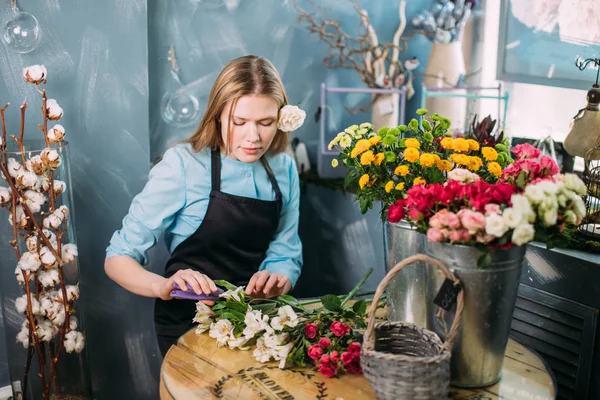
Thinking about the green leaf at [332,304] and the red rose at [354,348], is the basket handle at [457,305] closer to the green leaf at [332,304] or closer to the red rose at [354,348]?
the red rose at [354,348]

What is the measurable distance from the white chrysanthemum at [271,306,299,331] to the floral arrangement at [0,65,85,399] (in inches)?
31.5

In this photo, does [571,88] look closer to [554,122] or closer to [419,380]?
[554,122]

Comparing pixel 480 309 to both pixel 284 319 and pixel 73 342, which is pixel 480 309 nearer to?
pixel 284 319

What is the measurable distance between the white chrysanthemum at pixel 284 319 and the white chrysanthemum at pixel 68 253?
79 centimetres

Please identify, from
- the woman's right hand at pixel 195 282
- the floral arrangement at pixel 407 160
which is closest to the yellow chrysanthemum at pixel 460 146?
the floral arrangement at pixel 407 160

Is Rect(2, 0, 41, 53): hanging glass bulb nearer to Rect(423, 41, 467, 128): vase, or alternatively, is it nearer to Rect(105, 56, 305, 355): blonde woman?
Rect(105, 56, 305, 355): blonde woman

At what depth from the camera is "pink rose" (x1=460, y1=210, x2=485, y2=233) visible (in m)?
1.22

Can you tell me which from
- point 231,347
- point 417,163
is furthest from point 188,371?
point 417,163

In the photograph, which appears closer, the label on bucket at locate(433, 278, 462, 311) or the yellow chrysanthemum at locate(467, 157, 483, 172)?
the label on bucket at locate(433, 278, 462, 311)

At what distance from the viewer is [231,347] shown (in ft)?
5.21

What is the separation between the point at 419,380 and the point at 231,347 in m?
0.53

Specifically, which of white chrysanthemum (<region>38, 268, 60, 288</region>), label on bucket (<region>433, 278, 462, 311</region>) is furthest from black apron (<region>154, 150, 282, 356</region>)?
label on bucket (<region>433, 278, 462, 311</region>)

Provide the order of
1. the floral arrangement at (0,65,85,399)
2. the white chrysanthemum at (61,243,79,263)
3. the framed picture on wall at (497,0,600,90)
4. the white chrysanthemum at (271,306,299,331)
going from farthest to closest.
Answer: the framed picture on wall at (497,0,600,90)
the white chrysanthemum at (61,243,79,263)
the floral arrangement at (0,65,85,399)
the white chrysanthemum at (271,306,299,331)

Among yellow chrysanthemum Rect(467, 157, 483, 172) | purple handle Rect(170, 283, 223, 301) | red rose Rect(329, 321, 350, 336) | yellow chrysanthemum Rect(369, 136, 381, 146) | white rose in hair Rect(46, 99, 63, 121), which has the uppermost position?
white rose in hair Rect(46, 99, 63, 121)
